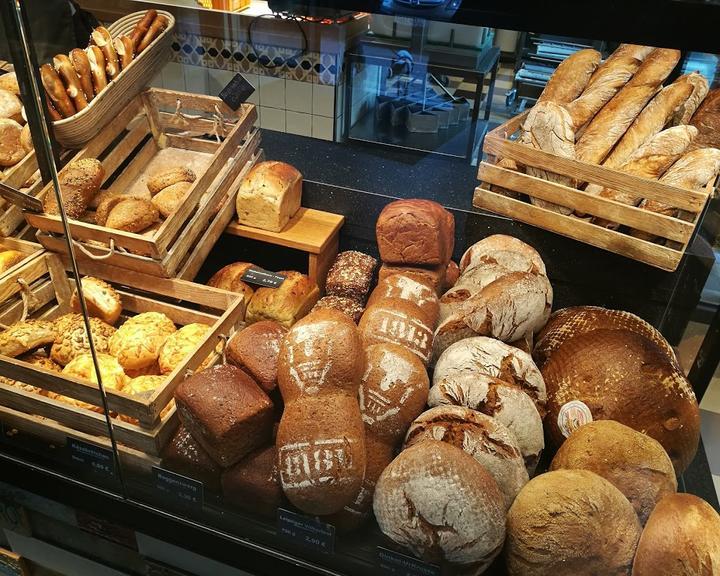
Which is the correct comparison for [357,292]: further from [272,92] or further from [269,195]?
[272,92]

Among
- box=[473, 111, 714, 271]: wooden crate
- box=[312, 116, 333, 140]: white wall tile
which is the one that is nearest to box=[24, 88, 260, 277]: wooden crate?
box=[312, 116, 333, 140]: white wall tile

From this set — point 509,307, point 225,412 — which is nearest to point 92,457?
point 225,412

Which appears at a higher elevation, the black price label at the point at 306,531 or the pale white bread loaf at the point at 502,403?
the pale white bread loaf at the point at 502,403

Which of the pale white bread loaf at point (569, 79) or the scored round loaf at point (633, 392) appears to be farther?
the pale white bread loaf at point (569, 79)

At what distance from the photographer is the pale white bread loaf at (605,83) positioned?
6.41 feet

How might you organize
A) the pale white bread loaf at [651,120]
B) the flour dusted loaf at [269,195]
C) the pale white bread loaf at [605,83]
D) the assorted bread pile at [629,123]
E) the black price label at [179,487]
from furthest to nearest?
the flour dusted loaf at [269,195] < the pale white bread loaf at [605,83] < the pale white bread loaf at [651,120] < the assorted bread pile at [629,123] < the black price label at [179,487]

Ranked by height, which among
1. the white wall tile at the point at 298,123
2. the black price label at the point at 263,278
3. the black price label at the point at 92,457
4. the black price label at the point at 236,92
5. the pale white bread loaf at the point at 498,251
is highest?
the black price label at the point at 236,92

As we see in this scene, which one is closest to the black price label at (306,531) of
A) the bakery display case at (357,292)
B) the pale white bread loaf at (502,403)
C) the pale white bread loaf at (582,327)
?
the bakery display case at (357,292)

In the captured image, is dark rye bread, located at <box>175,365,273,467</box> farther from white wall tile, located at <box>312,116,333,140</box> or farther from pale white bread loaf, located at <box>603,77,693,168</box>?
pale white bread loaf, located at <box>603,77,693,168</box>

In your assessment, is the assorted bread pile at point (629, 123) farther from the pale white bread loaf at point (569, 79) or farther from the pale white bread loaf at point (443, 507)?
the pale white bread loaf at point (443, 507)

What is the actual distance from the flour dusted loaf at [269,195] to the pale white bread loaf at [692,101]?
1229mm

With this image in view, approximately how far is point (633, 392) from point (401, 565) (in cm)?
69

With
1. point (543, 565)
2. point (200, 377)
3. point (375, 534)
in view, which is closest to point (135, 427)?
point (200, 377)

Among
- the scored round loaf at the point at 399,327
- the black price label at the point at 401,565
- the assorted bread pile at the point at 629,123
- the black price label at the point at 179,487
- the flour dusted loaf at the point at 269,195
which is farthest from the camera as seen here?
the flour dusted loaf at the point at 269,195
